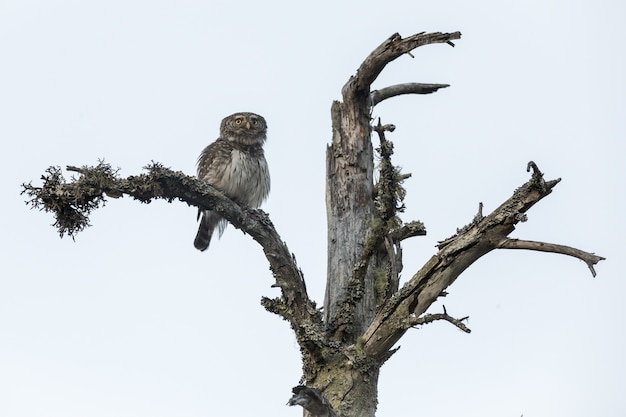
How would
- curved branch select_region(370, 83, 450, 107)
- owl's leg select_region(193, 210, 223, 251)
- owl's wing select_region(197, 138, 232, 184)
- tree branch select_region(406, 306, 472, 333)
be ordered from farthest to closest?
owl's leg select_region(193, 210, 223, 251) < owl's wing select_region(197, 138, 232, 184) < curved branch select_region(370, 83, 450, 107) < tree branch select_region(406, 306, 472, 333)

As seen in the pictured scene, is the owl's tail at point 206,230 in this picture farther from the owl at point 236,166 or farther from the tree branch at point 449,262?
the tree branch at point 449,262

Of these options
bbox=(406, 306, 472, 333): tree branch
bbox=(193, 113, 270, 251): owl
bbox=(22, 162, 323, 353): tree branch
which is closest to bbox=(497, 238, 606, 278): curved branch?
bbox=(406, 306, 472, 333): tree branch

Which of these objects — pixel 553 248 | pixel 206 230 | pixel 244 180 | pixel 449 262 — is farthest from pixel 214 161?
pixel 553 248

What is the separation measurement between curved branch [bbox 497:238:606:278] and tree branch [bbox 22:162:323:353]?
1.42 m

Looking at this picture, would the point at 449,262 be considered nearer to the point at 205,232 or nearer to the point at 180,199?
the point at 180,199

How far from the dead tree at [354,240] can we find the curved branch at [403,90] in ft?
0.05

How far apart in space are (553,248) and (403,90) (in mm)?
2137

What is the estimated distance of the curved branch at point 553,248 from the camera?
15.7 feet

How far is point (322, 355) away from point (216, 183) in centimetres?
351

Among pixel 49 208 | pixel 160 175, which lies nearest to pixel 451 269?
pixel 160 175

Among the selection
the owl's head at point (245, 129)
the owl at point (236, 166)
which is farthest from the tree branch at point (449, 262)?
the owl's head at point (245, 129)

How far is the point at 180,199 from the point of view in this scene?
5988 millimetres

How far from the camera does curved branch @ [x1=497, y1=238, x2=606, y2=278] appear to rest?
4.78 metres

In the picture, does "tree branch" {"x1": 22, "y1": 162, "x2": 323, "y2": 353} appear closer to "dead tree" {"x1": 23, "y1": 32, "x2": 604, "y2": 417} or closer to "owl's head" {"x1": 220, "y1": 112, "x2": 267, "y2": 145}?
"dead tree" {"x1": 23, "y1": 32, "x2": 604, "y2": 417}
